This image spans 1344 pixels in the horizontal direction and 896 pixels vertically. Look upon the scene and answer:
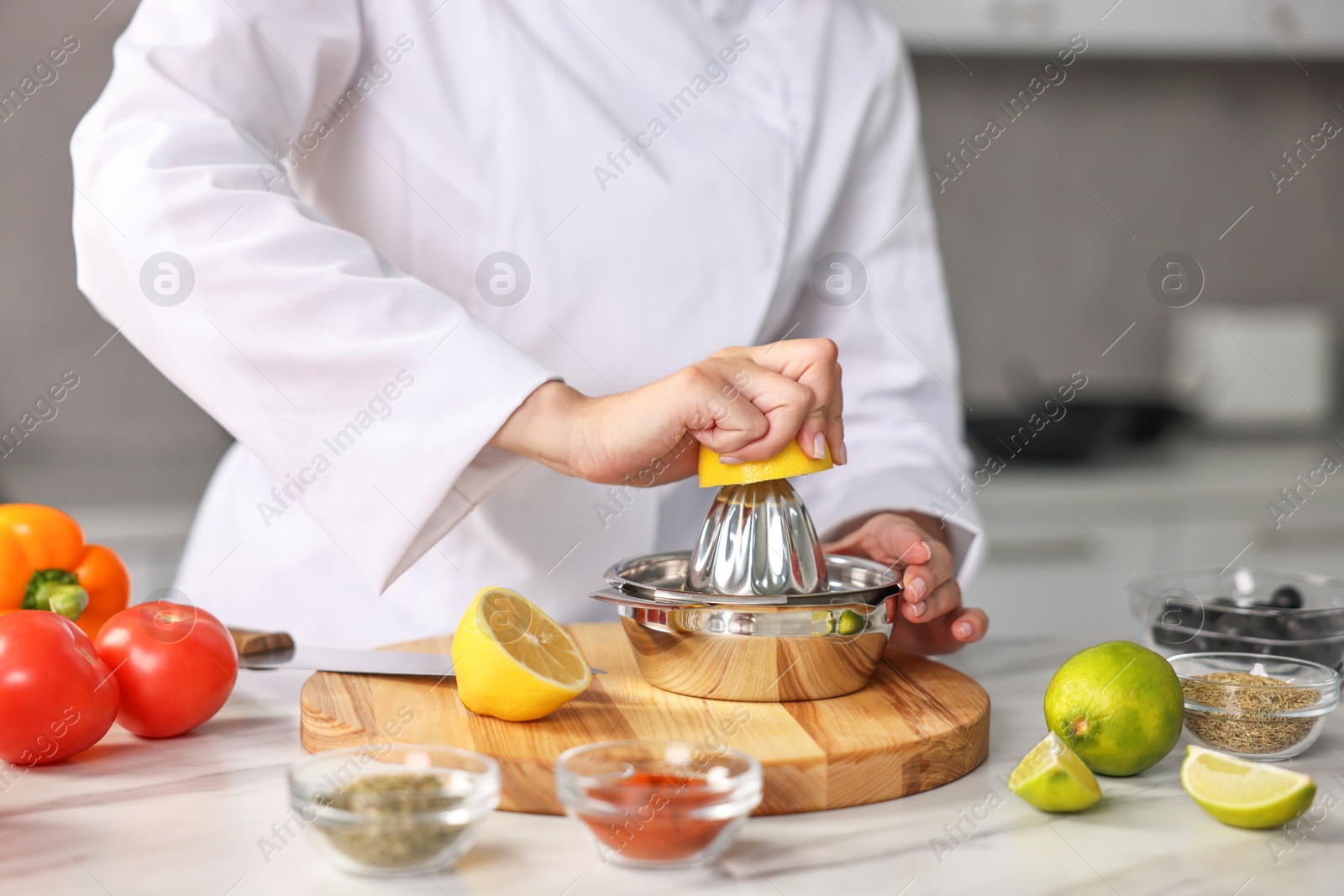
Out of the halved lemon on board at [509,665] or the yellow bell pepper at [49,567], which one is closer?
the halved lemon on board at [509,665]

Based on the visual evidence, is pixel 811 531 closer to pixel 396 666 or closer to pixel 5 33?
pixel 396 666

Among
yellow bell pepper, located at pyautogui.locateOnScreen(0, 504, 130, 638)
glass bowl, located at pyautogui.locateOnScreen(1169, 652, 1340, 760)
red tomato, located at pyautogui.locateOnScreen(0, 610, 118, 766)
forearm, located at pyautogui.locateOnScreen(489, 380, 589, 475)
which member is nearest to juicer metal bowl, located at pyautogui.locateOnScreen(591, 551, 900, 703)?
forearm, located at pyautogui.locateOnScreen(489, 380, 589, 475)

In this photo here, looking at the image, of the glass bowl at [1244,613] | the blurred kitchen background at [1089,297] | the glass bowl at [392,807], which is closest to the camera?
the glass bowl at [392,807]

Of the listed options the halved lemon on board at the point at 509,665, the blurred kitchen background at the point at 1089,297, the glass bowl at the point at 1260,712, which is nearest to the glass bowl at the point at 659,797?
the halved lemon on board at the point at 509,665

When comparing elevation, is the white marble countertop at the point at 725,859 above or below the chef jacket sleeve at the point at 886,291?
below

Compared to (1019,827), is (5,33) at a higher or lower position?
higher

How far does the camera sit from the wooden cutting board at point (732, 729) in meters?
0.69

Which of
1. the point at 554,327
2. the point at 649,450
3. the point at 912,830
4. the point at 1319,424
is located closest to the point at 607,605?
the point at 554,327

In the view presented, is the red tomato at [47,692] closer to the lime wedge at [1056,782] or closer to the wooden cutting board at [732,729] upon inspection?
the wooden cutting board at [732,729]

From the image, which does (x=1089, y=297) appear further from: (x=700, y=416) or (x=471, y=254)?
(x=700, y=416)

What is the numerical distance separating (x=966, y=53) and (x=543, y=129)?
1776mm

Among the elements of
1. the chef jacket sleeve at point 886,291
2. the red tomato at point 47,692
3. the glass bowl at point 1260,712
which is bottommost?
the red tomato at point 47,692

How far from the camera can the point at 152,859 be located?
0.60 m

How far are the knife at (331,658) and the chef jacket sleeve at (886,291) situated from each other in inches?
19.0
